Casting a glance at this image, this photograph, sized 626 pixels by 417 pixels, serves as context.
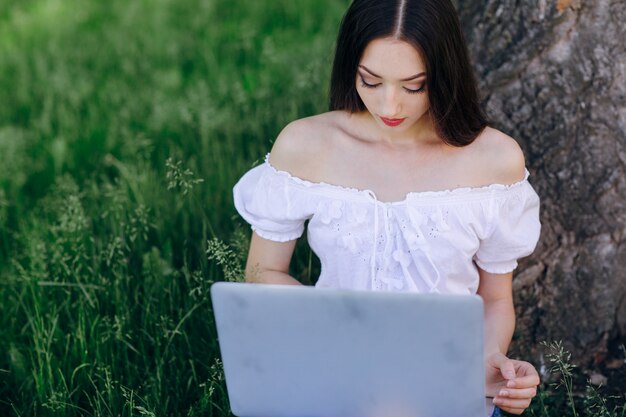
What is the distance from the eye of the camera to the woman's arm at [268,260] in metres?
2.09

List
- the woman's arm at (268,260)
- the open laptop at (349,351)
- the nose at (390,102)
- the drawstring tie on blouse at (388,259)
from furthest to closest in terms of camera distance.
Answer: the woman's arm at (268,260) < the drawstring tie on blouse at (388,259) < the nose at (390,102) < the open laptop at (349,351)

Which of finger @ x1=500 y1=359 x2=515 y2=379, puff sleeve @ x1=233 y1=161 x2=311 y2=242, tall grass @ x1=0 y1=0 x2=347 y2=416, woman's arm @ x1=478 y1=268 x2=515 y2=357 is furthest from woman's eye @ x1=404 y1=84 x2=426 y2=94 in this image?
tall grass @ x1=0 y1=0 x2=347 y2=416

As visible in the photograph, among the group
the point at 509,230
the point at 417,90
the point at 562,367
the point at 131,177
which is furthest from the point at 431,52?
the point at 131,177

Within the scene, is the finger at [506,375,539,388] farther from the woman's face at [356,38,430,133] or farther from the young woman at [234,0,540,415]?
the woman's face at [356,38,430,133]

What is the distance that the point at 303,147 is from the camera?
2.02 metres

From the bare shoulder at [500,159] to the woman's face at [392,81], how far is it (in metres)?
0.17

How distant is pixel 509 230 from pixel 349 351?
0.61 meters

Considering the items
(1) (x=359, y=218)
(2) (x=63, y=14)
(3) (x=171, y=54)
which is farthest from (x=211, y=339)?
(2) (x=63, y=14)

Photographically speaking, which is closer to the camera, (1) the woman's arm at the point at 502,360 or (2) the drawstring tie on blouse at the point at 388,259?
(1) the woman's arm at the point at 502,360

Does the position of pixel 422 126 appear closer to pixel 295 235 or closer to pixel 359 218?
pixel 359 218

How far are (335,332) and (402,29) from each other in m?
0.66

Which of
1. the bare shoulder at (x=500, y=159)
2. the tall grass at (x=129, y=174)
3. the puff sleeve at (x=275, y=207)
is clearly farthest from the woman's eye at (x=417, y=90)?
the tall grass at (x=129, y=174)

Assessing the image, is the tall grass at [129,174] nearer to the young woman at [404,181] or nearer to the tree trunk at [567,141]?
the young woman at [404,181]

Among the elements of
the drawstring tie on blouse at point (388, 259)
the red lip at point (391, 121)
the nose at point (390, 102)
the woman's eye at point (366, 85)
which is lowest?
the drawstring tie on blouse at point (388, 259)
